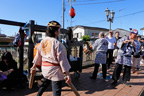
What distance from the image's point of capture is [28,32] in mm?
3320

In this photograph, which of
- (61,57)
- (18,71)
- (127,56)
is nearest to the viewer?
(61,57)

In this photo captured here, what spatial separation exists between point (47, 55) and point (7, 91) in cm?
205

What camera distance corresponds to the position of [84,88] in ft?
11.8

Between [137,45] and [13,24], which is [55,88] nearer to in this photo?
[13,24]

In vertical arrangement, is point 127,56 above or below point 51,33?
below

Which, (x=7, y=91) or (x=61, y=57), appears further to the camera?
(x=7, y=91)

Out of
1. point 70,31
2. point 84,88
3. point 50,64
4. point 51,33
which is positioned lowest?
point 84,88

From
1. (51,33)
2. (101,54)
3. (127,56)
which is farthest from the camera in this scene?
(101,54)

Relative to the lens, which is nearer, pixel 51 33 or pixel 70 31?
pixel 51 33

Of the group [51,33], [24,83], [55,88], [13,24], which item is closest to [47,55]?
[51,33]

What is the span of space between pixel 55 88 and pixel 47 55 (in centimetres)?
55

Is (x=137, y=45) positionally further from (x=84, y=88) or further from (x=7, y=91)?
(x=7, y=91)

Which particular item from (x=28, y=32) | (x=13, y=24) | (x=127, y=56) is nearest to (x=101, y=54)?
→ (x=127, y=56)

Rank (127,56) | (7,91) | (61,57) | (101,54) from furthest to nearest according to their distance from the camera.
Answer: (101,54), (127,56), (7,91), (61,57)
